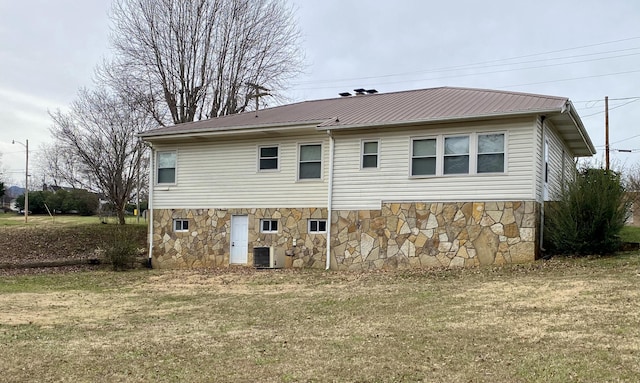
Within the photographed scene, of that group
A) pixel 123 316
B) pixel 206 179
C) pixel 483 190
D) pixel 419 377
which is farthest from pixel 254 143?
pixel 419 377

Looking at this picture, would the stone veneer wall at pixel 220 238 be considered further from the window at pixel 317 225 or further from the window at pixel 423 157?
the window at pixel 423 157

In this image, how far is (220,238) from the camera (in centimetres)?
1753

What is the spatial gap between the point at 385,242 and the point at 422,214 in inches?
49.8

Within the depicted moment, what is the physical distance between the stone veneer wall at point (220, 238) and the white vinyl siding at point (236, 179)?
0.24 metres

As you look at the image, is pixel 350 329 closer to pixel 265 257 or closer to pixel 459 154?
pixel 459 154

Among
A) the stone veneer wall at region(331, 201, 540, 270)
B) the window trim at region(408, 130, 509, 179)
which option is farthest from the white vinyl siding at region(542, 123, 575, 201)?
the stone veneer wall at region(331, 201, 540, 270)

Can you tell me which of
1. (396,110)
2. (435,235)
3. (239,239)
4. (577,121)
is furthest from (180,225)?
(577,121)

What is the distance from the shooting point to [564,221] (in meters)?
Answer: 13.5

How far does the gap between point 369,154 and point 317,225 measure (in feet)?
8.53

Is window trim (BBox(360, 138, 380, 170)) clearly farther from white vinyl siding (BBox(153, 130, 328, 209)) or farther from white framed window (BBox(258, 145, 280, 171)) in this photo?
white framed window (BBox(258, 145, 280, 171))

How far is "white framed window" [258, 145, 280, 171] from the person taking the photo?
1692cm

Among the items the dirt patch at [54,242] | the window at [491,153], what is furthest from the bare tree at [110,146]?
the window at [491,153]

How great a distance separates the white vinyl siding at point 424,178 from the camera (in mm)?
13633

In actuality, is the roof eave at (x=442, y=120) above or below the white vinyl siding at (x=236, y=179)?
above
